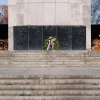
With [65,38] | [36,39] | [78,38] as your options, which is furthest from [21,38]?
[78,38]

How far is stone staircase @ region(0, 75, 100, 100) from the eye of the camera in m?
9.60

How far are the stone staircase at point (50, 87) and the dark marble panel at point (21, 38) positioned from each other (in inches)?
583

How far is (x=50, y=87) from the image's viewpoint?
9984mm

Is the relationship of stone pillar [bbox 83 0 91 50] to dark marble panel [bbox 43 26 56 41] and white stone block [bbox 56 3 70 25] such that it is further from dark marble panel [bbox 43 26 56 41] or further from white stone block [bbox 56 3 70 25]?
dark marble panel [bbox 43 26 56 41]

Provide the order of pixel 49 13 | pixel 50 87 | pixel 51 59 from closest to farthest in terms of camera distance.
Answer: pixel 50 87
pixel 51 59
pixel 49 13

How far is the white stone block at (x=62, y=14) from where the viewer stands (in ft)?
86.9

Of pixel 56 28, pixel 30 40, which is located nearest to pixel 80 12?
pixel 56 28

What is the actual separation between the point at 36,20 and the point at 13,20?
233 cm

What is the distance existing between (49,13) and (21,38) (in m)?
2.93

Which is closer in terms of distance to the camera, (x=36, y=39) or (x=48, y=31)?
(x=36, y=39)

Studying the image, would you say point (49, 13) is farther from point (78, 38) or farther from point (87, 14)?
point (87, 14)

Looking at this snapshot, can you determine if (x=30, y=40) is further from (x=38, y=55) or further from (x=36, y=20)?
(x=38, y=55)

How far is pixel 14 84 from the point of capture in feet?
33.8

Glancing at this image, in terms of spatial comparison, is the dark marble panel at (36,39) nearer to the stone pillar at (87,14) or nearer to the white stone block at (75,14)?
the white stone block at (75,14)
